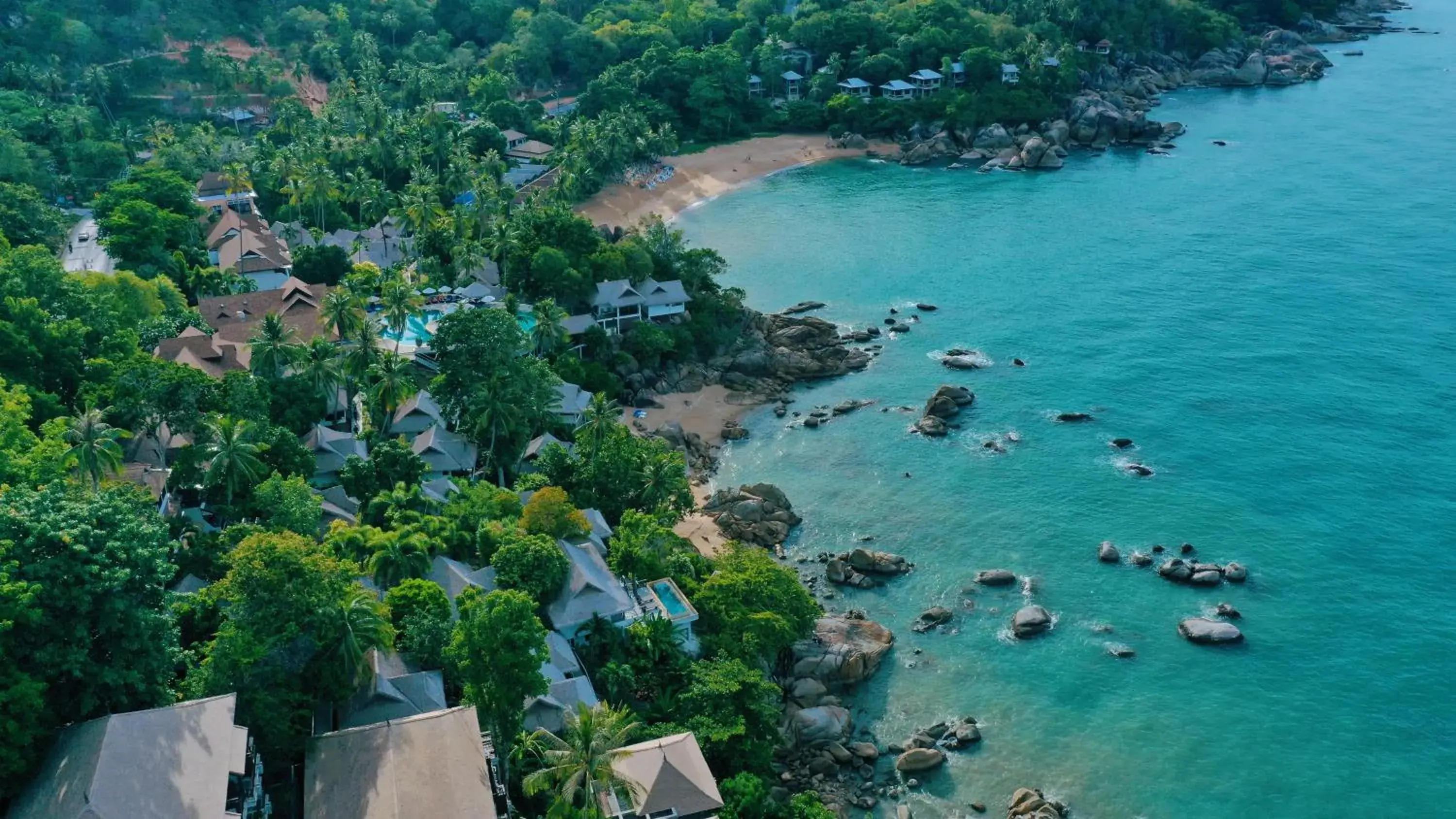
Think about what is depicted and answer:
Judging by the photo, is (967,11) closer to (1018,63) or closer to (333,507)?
(1018,63)

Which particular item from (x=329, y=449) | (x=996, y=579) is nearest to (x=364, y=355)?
(x=329, y=449)

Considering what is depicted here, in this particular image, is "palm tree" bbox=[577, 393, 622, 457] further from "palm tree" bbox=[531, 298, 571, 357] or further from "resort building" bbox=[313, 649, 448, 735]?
"resort building" bbox=[313, 649, 448, 735]

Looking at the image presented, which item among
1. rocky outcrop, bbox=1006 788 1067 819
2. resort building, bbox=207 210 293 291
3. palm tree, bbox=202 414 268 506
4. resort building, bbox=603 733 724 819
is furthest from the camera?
resort building, bbox=207 210 293 291

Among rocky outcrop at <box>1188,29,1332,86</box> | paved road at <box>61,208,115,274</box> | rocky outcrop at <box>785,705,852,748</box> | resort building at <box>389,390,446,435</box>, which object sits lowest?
rocky outcrop at <box>785,705,852,748</box>

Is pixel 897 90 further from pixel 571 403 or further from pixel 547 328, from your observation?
pixel 571 403

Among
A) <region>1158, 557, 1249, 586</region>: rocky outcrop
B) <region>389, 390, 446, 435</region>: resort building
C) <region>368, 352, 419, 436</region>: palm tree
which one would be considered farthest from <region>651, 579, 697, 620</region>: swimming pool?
<region>1158, 557, 1249, 586</region>: rocky outcrop

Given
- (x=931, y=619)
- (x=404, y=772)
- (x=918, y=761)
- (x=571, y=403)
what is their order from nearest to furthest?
(x=404, y=772)
(x=918, y=761)
(x=931, y=619)
(x=571, y=403)

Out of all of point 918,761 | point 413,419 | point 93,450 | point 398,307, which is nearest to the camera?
point 918,761
